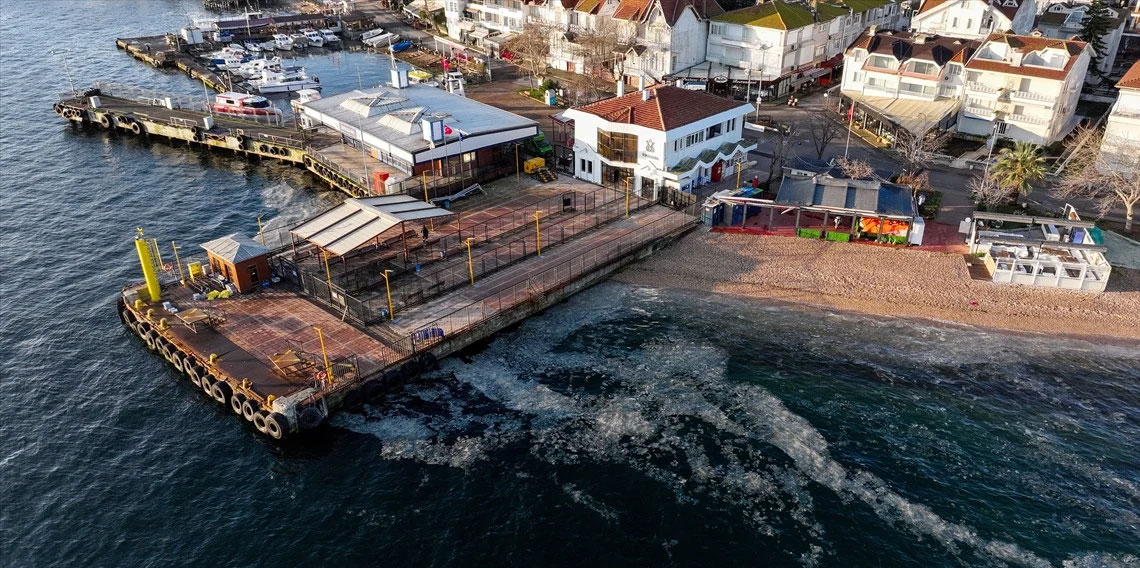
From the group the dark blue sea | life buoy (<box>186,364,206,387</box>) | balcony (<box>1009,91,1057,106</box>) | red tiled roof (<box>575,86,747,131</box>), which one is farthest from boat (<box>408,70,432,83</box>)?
balcony (<box>1009,91,1057,106</box>)

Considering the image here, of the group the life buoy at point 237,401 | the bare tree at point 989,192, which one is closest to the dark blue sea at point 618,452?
the life buoy at point 237,401

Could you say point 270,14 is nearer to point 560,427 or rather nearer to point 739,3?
point 739,3

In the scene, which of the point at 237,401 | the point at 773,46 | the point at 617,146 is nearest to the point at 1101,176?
the point at 617,146

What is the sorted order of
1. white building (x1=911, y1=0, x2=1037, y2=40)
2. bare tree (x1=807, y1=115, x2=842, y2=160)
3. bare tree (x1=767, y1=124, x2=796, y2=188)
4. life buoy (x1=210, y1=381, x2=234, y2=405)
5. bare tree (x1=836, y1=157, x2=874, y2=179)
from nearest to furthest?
1. life buoy (x1=210, y1=381, x2=234, y2=405)
2. bare tree (x1=836, y1=157, x2=874, y2=179)
3. bare tree (x1=767, y1=124, x2=796, y2=188)
4. bare tree (x1=807, y1=115, x2=842, y2=160)
5. white building (x1=911, y1=0, x2=1037, y2=40)

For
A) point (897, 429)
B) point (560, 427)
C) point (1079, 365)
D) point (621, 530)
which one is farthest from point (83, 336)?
point (1079, 365)

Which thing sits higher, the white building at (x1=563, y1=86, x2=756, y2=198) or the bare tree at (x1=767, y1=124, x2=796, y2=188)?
the white building at (x1=563, y1=86, x2=756, y2=198)

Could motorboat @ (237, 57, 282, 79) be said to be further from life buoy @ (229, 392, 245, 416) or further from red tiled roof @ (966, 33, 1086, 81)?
red tiled roof @ (966, 33, 1086, 81)
